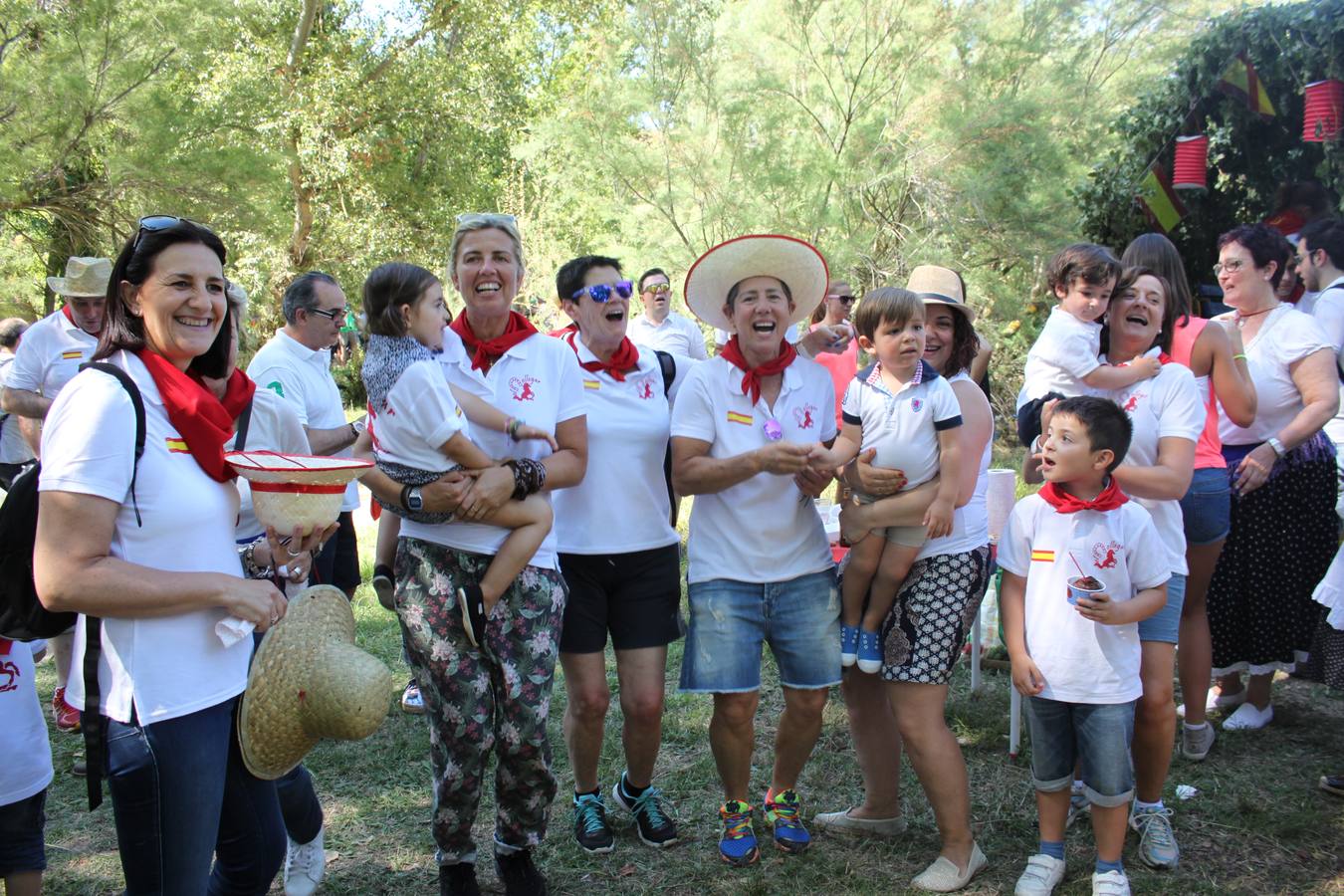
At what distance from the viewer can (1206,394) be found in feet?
12.7

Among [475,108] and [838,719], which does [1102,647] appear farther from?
[475,108]

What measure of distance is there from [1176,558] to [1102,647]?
2.05ft

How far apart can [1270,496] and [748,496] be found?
2.55 m

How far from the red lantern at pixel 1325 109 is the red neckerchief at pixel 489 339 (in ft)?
18.0

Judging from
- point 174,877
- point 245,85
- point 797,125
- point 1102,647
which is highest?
point 245,85

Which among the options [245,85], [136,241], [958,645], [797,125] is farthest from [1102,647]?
[245,85]

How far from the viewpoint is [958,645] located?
3160mm

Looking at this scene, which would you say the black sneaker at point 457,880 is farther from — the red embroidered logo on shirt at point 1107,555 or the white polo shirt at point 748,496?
the red embroidered logo on shirt at point 1107,555

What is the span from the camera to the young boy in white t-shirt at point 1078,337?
3357mm

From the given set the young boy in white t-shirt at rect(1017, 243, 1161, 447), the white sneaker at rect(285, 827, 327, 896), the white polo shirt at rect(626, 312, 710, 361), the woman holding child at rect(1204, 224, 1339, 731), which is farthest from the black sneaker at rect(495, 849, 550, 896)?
the white polo shirt at rect(626, 312, 710, 361)

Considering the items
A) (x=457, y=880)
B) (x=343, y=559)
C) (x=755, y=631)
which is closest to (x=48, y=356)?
(x=343, y=559)

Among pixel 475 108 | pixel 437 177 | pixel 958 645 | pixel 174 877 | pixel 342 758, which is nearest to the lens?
pixel 174 877

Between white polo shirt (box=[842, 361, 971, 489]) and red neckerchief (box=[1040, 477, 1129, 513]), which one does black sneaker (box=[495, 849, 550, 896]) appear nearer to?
white polo shirt (box=[842, 361, 971, 489])

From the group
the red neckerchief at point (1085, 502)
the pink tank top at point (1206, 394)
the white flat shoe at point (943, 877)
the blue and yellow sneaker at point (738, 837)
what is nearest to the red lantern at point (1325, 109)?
the pink tank top at point (1206, 394)
